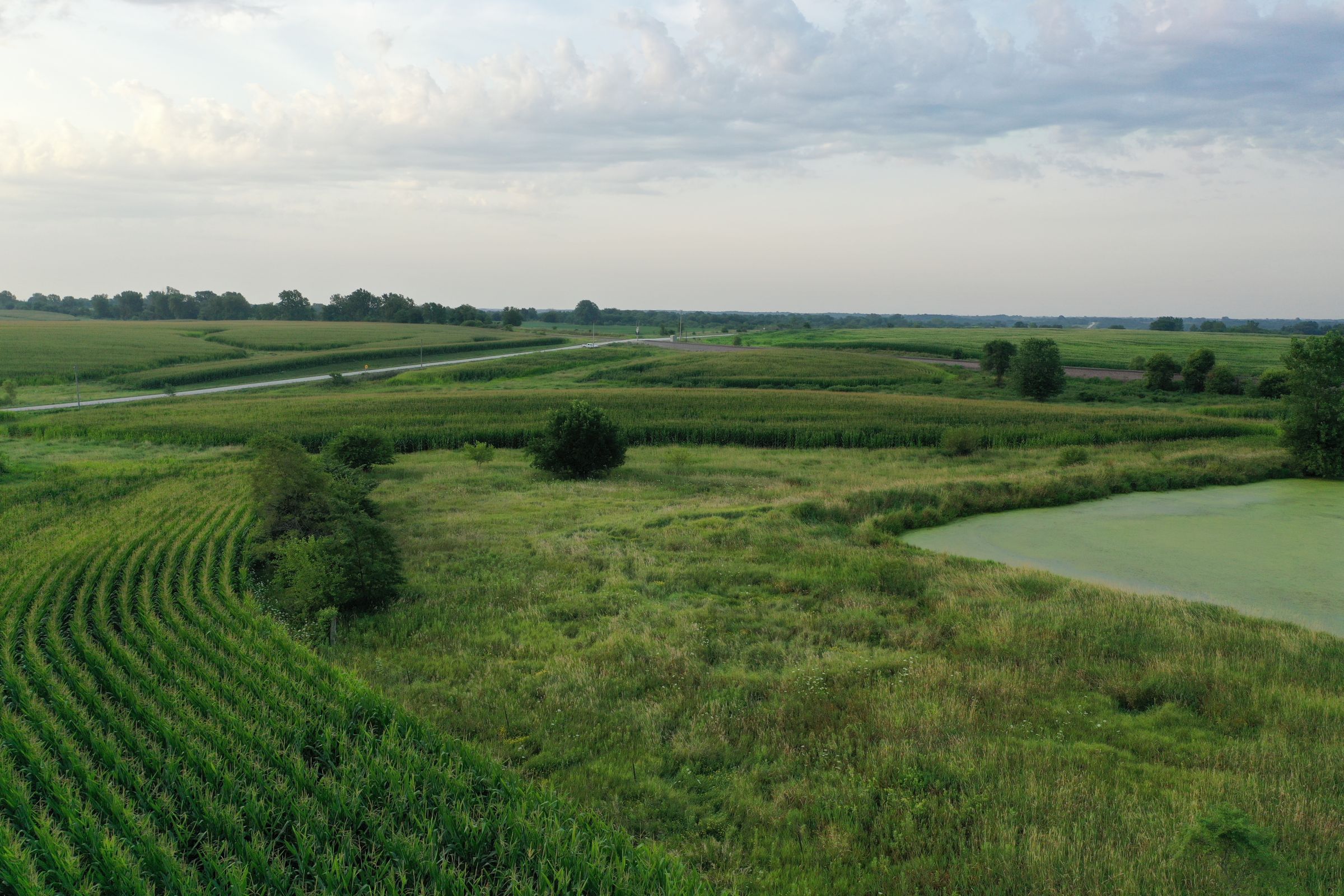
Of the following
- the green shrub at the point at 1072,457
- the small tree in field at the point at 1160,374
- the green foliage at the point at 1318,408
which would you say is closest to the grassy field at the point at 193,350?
the green shrub at the point at 1072,457

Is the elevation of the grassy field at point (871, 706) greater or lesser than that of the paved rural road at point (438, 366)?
lesser

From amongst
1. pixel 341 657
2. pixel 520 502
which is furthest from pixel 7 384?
pixel 341 657

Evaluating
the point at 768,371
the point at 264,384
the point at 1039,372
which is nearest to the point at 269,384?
the point at 264,384

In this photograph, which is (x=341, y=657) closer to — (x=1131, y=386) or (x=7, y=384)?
(x=7, y=384)

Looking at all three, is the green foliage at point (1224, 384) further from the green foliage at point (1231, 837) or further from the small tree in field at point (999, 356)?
the green foliage at point (1231, 837)

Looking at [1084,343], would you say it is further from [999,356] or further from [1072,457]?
[1072,457]

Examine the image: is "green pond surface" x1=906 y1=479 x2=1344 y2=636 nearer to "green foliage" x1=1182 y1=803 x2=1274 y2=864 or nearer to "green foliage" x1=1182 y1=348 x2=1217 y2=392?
"green foliage" x1=1182 y1=803 x2=1274 y2=864

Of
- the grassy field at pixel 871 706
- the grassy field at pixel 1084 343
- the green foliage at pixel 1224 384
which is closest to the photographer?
the grassy field at pixel 871 706
